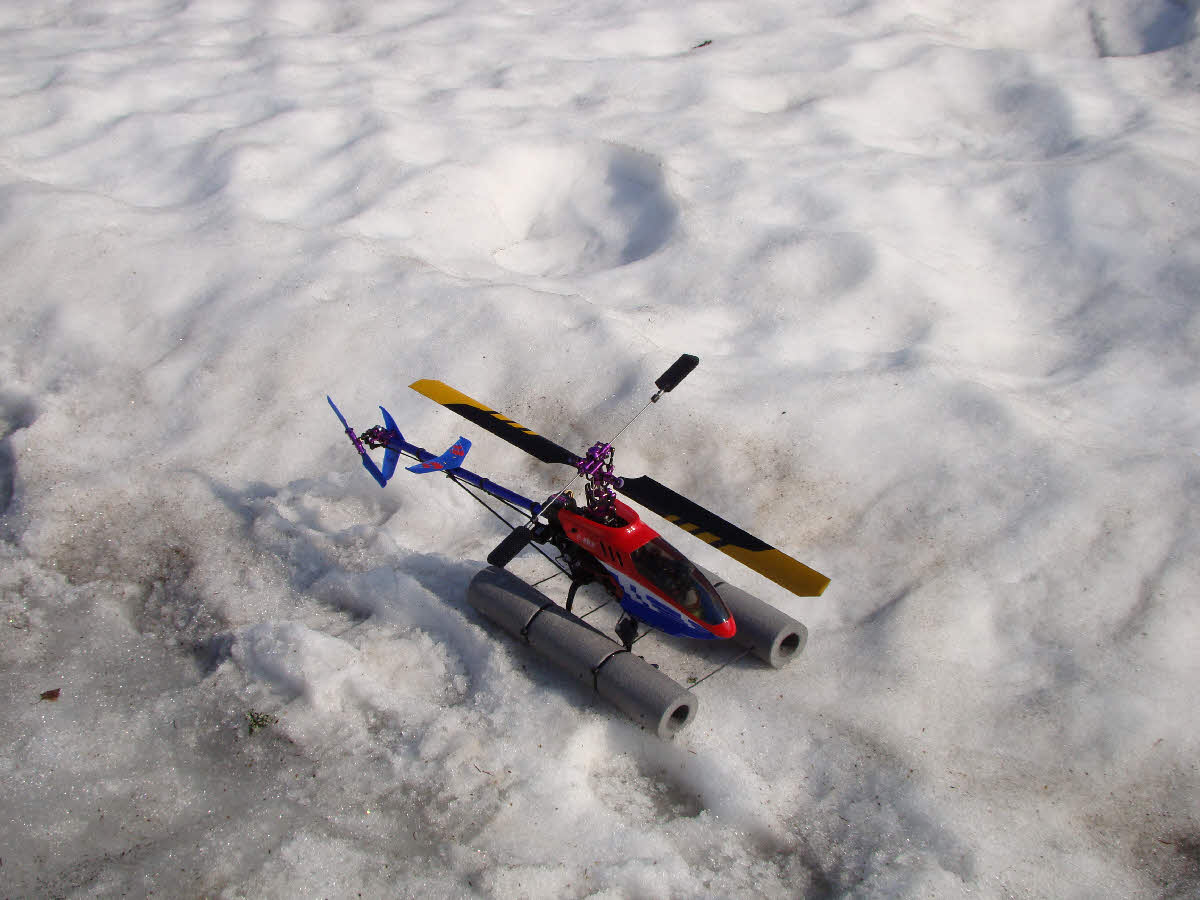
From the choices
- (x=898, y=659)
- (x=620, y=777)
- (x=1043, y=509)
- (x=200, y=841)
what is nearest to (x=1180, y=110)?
(x=1043, y=509)

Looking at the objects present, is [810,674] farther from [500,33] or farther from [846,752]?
[500,33]

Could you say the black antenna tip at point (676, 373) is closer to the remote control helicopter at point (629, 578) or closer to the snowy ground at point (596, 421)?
the remote control helicopter at point (629, 578)

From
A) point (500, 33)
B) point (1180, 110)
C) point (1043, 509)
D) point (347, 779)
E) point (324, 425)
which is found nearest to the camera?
point (347, 779)

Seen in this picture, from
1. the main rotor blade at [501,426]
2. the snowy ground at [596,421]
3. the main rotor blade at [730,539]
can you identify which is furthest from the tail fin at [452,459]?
the main rotor blade at [730,539]

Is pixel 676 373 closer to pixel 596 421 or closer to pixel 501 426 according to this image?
pixel 501 426

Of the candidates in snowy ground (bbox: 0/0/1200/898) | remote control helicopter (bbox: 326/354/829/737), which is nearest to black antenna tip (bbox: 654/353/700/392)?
remote control helicopter (bbox: 326/354/829/737)

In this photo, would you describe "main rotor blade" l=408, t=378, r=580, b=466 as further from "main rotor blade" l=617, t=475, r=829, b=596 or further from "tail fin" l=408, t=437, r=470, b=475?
"main rotor blade" l=617, t=475, r=829, b=596
